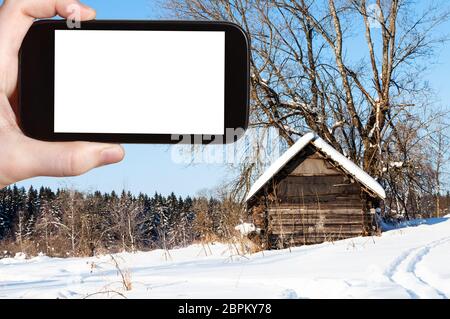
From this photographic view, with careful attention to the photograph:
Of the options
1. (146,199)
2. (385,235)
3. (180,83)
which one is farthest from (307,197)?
(146,199)

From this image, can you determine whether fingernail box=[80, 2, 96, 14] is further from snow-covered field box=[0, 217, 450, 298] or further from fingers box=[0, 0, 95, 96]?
snow-covered field box=[0, 217, 450, 298]

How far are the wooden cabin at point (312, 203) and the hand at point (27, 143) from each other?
925cm

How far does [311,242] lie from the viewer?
1102 centimetres

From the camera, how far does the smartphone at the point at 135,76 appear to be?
183cm

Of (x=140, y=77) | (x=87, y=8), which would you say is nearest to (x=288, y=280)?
(x=140, y=77)

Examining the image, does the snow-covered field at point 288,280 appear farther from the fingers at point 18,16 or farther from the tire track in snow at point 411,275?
the fingers at point 18,16

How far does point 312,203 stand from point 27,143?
972 cm

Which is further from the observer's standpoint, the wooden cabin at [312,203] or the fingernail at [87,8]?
the wooden cabin at [312,203]

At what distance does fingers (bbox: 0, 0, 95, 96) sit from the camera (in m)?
1.81

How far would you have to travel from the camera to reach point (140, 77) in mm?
1873

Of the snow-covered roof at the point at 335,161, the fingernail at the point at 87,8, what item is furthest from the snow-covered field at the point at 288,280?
the snow-covered roof at the point at 335,161

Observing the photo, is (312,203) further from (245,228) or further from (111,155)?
(111,155)

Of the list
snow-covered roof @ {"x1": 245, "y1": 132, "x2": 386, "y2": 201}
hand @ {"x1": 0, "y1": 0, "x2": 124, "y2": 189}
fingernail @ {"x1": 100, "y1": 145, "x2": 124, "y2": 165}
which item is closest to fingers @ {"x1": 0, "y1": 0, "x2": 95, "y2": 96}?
hand @ {"x1": 0, "y1": 0, "x2": 124, "y2": 189}

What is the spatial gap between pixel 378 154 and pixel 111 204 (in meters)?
15.9
